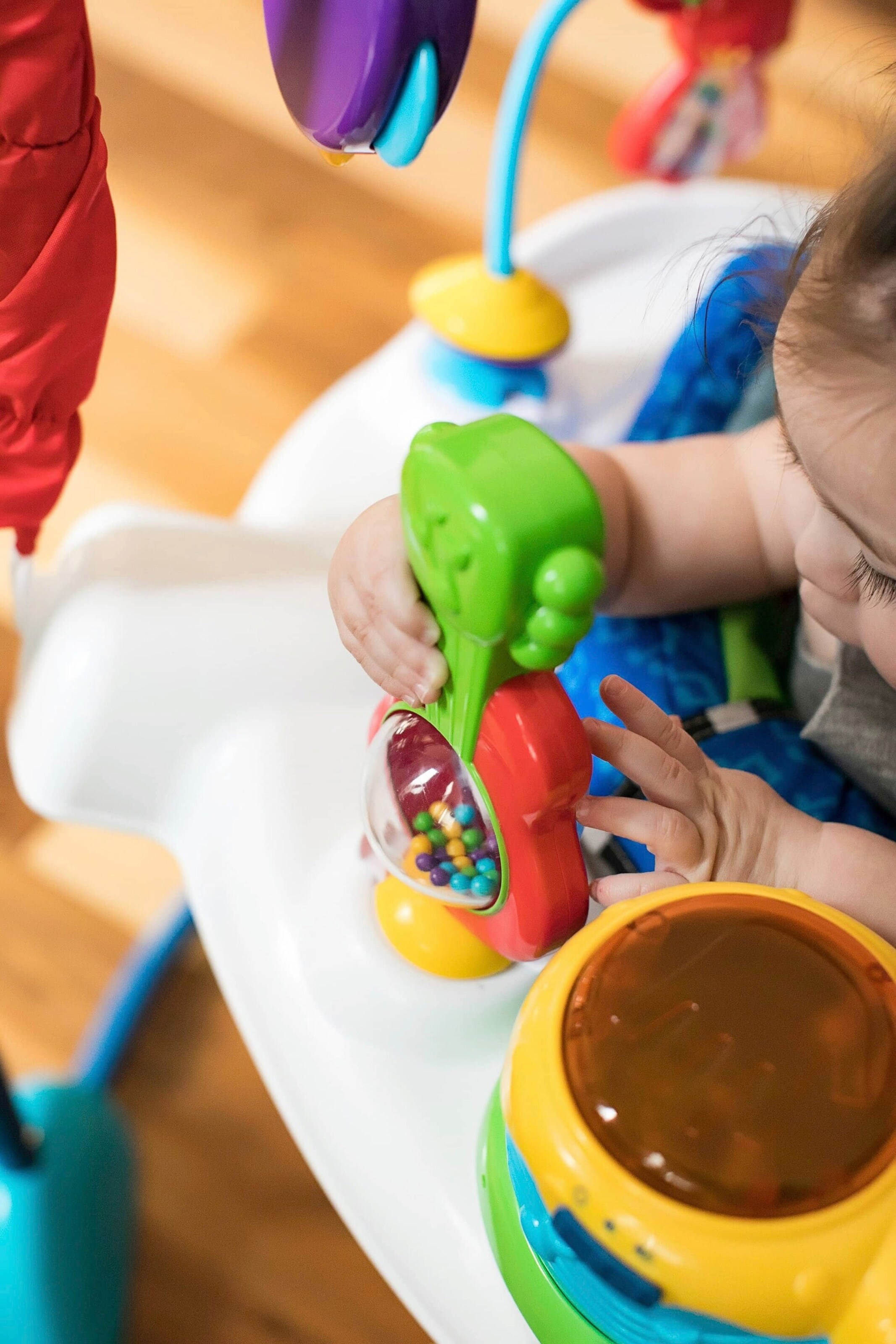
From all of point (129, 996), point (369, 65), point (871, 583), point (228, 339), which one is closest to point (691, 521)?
point (871, 583)

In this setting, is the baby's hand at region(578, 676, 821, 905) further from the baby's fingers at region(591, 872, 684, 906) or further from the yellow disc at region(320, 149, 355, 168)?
the yellow disc at region(320, 149, 355, 168)

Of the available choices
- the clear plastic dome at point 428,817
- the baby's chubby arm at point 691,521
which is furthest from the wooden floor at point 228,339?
the clear plastic dome at point 428,817

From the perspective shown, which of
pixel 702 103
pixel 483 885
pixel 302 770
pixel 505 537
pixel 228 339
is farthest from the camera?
pixel 228 339

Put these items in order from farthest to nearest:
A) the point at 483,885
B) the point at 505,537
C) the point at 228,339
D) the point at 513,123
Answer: the point at 228,339 < the point at 513,123 < the point at 483,885 < the point at 505,537

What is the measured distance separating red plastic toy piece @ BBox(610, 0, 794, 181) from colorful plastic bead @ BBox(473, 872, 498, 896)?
48 cm

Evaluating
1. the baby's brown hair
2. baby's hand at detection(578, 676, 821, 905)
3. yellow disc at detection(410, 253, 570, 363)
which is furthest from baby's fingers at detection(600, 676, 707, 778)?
yellow disc at detection(410, 253, 570, 363)

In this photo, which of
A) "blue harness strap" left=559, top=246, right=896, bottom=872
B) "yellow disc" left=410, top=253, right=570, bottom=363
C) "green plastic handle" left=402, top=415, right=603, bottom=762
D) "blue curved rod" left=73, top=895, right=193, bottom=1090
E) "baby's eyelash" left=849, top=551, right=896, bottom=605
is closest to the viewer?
"green plastic handle" left=402, top=415, right=603, bottom=762

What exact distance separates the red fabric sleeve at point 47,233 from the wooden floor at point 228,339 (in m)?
0.23

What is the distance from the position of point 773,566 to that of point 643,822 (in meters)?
0.19

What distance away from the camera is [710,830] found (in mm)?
398

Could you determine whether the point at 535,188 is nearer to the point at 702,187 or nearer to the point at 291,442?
the point at 702,187

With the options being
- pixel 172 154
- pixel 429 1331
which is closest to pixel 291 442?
pixel 429 1331

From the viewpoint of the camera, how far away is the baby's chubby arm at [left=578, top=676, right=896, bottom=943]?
375mm

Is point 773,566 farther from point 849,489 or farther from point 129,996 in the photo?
point 129,996
